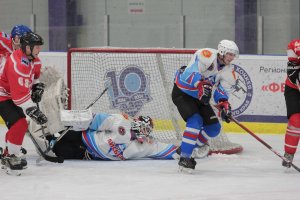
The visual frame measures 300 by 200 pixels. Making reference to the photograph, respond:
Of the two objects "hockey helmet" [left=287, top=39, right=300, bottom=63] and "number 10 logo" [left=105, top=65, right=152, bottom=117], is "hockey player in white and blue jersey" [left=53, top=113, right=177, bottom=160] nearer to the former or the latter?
"number 10 logo" [left=105, top=65, right=152, bottom=117]

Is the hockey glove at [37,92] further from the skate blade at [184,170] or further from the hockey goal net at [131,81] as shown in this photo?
the hockey goal net at [131,81]

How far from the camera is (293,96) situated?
15.0 ft

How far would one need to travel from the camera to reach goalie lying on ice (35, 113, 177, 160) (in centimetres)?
487

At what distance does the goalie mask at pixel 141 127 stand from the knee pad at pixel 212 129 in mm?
→ 444

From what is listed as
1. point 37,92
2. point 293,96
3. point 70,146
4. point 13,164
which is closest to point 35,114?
point 37,92

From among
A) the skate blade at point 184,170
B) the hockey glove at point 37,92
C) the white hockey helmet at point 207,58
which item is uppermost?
the white hockey helmet at point 207,58

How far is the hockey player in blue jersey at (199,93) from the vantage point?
4379 mm

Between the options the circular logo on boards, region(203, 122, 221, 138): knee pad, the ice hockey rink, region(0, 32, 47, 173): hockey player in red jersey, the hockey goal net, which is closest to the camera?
the ice hockey rink

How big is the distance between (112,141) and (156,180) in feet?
2.24

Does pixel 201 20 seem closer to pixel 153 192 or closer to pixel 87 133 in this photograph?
pixel 87 133

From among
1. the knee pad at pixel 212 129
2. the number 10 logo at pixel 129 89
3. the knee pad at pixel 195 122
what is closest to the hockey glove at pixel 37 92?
the knee pad at pixel 195 122

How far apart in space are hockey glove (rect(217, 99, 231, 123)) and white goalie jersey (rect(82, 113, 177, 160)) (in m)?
0.62

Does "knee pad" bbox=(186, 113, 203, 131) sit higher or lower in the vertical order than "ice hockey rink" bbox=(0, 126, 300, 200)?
higher

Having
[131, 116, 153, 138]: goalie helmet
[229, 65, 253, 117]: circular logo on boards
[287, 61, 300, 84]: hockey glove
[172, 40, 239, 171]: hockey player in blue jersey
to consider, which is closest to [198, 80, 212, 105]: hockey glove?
[172, 40, 239, 171]: hockey player in blue jersey
